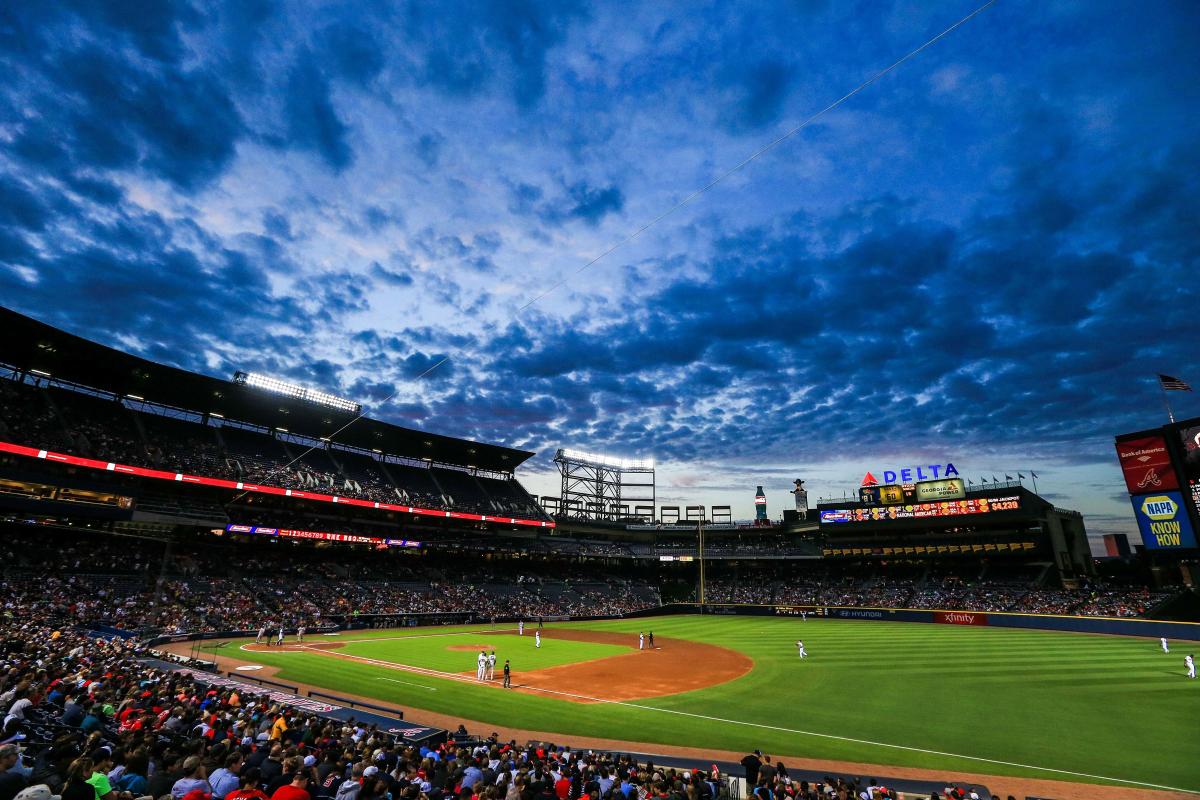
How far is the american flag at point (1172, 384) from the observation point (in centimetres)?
3531

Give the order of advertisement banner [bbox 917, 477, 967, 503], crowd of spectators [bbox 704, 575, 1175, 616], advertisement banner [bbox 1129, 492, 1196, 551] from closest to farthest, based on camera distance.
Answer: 1. advertisement banner [bbox 1129, 492, 1196, 551]
2. crowd of spectators [bbox 704, 575, 1175, 616]
3. advertisement banner [bbox 917, 477, 967, 503]

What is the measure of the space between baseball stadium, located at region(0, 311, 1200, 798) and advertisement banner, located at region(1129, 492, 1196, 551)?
6.02 feet

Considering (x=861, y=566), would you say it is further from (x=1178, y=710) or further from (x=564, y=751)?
(x=564, y=751)

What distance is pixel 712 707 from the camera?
21.7m

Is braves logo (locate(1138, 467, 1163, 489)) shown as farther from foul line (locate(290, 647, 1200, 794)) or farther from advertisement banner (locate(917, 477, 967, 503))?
foul line (locate(290, 647, 1200, 794))

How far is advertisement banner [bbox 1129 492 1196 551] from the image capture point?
111 feet

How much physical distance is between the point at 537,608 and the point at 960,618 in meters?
41.7

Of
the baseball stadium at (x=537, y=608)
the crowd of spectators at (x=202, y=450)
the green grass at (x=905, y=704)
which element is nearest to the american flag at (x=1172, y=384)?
the baseball stadium at (x=537, y=608)

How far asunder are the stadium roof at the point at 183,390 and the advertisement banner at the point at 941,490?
54715 mm

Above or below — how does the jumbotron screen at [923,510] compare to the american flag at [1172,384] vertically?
below

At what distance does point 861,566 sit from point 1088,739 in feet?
199

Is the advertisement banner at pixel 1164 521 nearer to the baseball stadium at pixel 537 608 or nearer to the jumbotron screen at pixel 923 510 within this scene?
the baseball stadium at pixel 537 608

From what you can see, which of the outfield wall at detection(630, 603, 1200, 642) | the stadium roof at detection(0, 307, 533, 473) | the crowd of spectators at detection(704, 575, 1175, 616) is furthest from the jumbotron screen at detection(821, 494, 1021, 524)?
the stadium roof at detection(0, 307, 533, 473)

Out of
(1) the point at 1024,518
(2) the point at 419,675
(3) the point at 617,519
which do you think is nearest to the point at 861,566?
(1) the point at 1024,518
